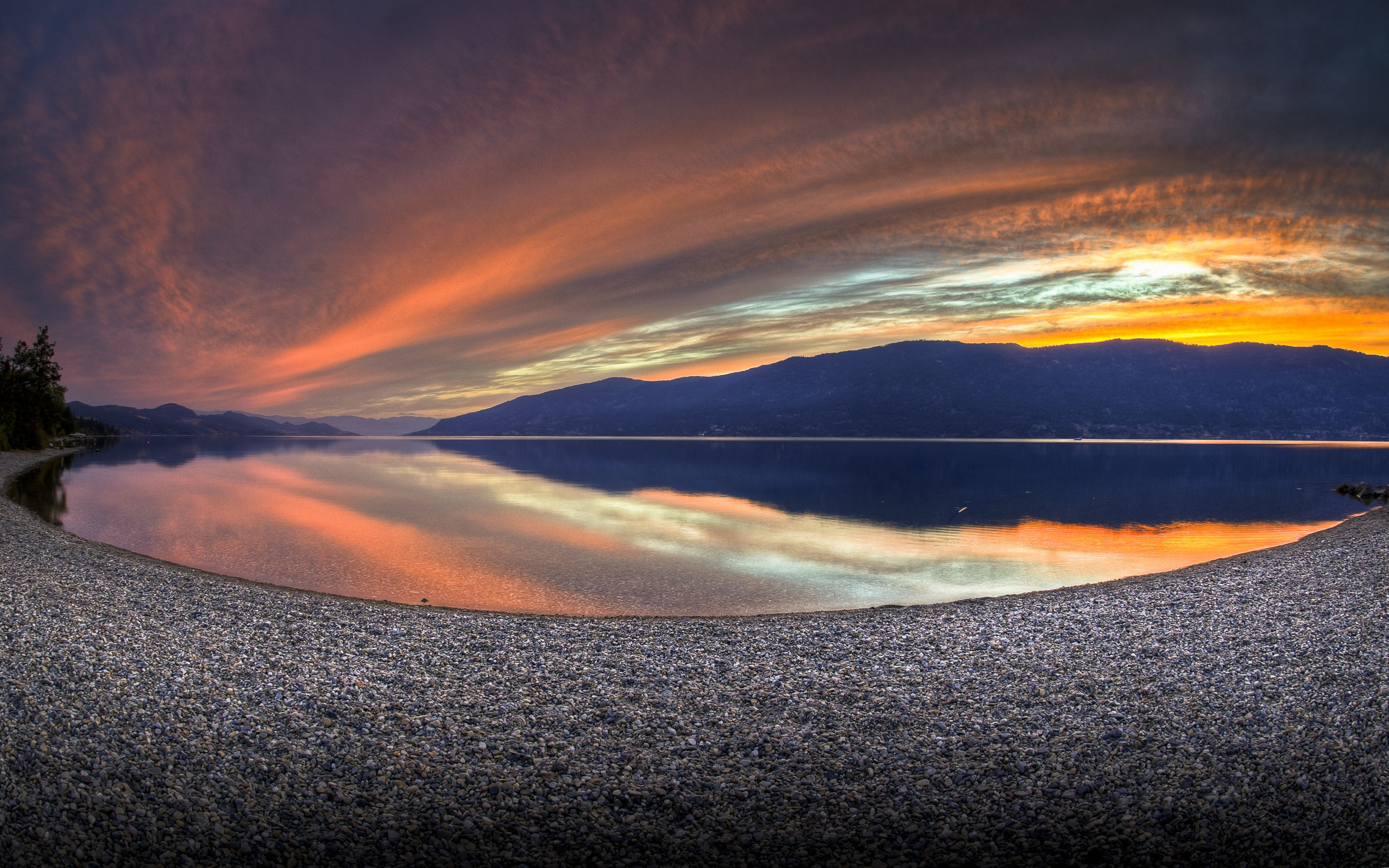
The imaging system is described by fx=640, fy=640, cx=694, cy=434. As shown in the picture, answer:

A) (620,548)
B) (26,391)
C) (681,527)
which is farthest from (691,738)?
(26,391)

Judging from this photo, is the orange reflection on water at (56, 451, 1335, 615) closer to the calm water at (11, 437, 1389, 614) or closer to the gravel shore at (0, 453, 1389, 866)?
the calm water at (11, 437, 1389, 614)

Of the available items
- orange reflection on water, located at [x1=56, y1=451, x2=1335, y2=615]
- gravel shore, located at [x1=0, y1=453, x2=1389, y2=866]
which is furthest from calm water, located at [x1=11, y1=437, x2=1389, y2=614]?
gravel shore, located at [x1=0, y1=453, x2=1389, y2=866]

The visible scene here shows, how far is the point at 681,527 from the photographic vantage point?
34.9m

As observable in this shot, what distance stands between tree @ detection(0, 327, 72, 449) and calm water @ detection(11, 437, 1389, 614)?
463 inches

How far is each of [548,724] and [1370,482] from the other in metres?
90.2

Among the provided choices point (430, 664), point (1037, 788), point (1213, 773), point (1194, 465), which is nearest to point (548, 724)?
point (430, 664)

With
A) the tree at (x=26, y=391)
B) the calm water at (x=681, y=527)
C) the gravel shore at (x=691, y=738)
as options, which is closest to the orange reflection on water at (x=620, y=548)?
the calm water at (x=681, y=527)

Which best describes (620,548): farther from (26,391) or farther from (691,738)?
(26,391)

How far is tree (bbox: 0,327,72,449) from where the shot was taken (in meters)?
81.0

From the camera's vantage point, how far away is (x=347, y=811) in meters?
6.48

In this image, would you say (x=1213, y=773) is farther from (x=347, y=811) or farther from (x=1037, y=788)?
(x=347, y=811)

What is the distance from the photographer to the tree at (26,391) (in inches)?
3189

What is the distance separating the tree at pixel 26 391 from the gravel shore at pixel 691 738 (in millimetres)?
99101

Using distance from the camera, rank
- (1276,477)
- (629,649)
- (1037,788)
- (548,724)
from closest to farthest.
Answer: (1037,788) → (548,724) → (629,649) → (1276,477)
